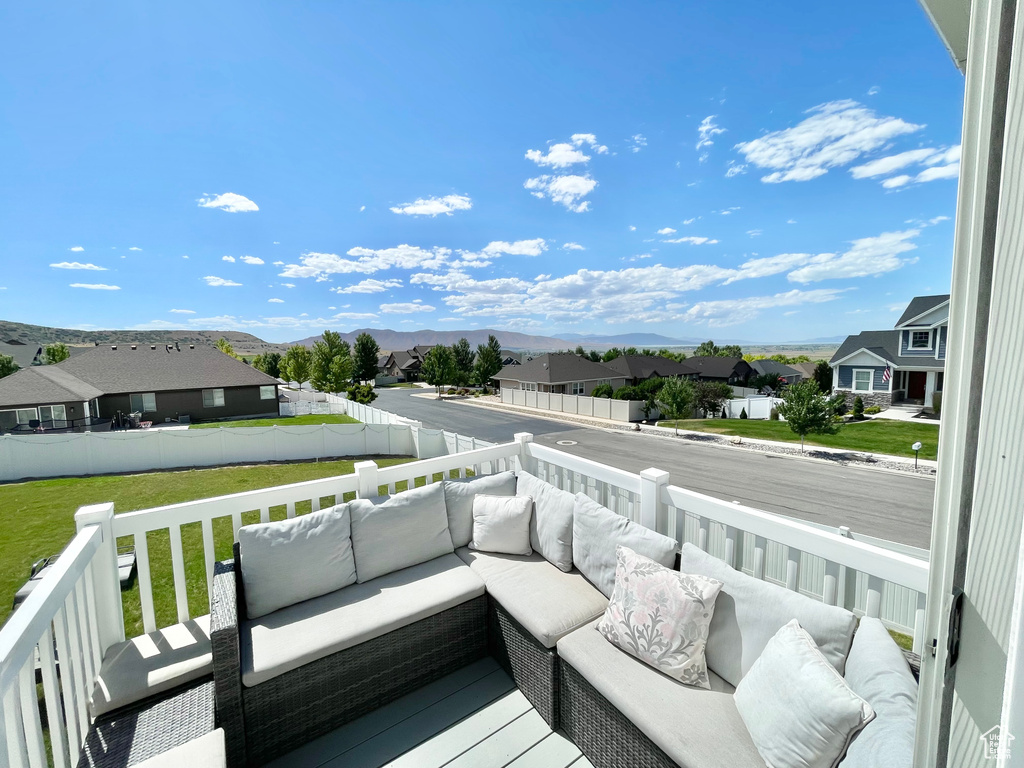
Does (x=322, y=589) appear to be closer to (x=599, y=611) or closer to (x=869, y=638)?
(x=599, y=611)

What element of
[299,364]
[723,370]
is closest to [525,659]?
[299,364]

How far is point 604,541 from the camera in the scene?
8.81 ft

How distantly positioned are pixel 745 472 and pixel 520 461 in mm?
9755

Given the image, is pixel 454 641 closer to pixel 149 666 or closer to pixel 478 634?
pixel 478 634

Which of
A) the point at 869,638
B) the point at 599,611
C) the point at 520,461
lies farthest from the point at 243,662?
the point at 869,638

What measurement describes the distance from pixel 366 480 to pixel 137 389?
907 inches

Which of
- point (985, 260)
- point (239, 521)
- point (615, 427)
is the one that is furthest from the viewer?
point (615, 427)

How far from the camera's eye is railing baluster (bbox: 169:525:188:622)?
257cm

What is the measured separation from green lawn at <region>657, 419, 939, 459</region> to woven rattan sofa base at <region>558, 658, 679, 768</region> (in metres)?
15.0

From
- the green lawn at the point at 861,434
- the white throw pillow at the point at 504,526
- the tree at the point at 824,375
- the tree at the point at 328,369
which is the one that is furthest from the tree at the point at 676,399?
the tree at the point at 328,369

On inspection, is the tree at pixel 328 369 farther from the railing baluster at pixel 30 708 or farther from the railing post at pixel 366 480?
the railing baluster at pixel 30 708

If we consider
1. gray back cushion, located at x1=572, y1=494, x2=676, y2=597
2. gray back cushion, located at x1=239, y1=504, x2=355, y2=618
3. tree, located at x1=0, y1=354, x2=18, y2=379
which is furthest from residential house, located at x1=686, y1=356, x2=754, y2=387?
tree, located at x1=0, y1=354, x2=18, y2=379

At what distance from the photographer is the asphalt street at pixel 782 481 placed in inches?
323

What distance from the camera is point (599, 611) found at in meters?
2.52
